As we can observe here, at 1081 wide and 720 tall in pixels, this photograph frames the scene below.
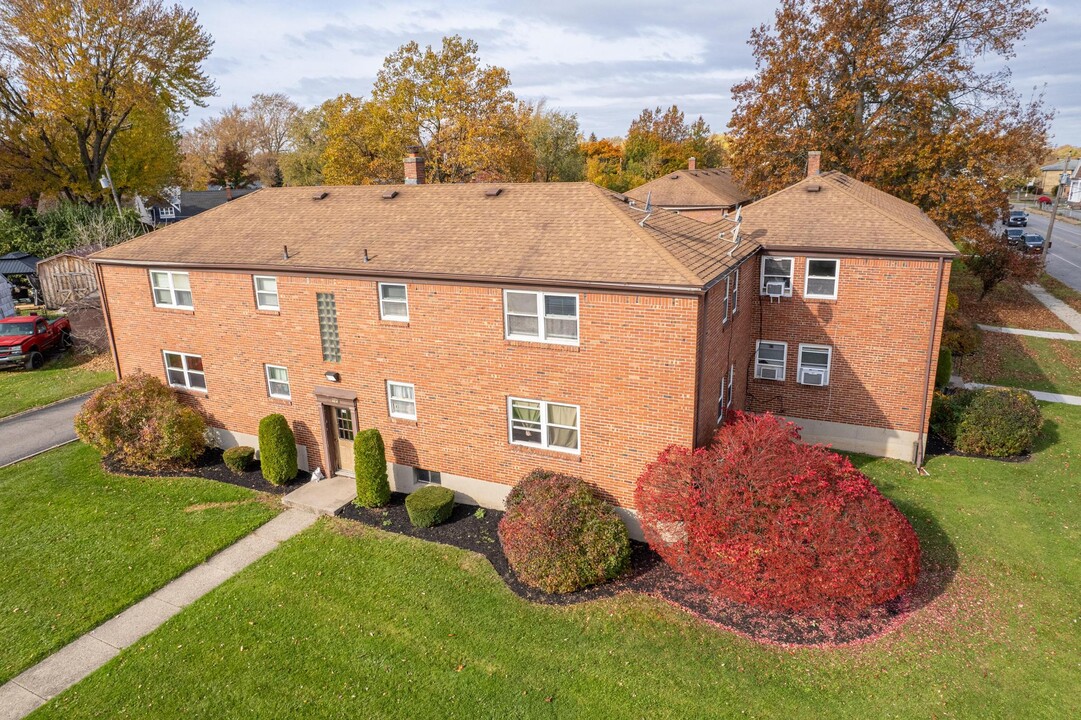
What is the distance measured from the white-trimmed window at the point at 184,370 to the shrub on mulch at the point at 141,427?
83 centimetres

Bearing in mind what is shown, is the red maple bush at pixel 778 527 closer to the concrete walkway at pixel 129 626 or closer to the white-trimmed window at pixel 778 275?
the white-trimmed window at pixel 778 275

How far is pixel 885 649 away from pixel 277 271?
15821 mm

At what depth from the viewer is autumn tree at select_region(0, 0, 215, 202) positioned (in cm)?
3569

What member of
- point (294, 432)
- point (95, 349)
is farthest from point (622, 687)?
point (95, 349)

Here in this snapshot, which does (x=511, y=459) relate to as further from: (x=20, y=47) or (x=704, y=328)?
(x=20, y=47)

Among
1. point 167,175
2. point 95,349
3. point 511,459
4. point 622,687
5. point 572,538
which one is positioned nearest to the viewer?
point 622,687

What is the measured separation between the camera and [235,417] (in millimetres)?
18312

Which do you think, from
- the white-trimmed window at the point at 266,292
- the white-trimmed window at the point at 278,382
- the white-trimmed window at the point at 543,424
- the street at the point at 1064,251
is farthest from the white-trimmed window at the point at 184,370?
the street at the point at 1064,251

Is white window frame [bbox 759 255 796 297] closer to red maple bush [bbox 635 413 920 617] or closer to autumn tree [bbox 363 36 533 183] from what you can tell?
red maple bush [bbox 635 413 920 617]

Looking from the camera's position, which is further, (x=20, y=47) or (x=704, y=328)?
(x=20, y=47)

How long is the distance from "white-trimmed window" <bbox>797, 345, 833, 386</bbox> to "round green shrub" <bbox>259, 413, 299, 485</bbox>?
1503 cm

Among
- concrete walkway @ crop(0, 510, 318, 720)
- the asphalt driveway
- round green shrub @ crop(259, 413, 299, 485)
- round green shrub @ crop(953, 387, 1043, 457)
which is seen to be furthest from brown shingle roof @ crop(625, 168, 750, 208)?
the asphalt driveway

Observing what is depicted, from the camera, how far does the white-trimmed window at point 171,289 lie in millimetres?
17844

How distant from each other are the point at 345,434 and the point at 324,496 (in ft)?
5.80
